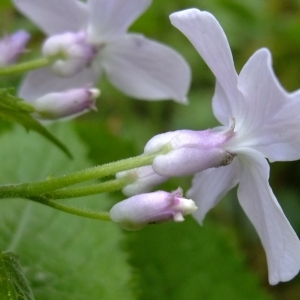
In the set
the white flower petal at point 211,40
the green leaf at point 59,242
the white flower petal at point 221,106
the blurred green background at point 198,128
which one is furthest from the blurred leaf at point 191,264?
the white flower petal at point 211,40

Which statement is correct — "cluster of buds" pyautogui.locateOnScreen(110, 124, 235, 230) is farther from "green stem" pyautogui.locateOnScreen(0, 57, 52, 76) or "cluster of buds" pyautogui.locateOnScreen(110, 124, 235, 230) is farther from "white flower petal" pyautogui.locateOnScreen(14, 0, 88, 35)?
"white flower petal" pyautogui.locateOnScreen(14, 0, 88, 35)

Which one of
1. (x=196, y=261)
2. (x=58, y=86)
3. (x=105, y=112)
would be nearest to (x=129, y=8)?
(x=58, y=86)

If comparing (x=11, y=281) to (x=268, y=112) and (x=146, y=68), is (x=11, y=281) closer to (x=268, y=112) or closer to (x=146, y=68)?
(x=268, y=112)

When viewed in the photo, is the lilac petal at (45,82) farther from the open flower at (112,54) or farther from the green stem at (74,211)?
the green stem at (74,211)

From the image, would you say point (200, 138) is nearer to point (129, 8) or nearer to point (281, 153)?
point (281, 153)

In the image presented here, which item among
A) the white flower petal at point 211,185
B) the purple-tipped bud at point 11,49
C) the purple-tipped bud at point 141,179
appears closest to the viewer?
the purple-tipped bud at point 141,179

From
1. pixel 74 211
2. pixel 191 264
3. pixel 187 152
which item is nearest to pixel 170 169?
pixel 187 152
